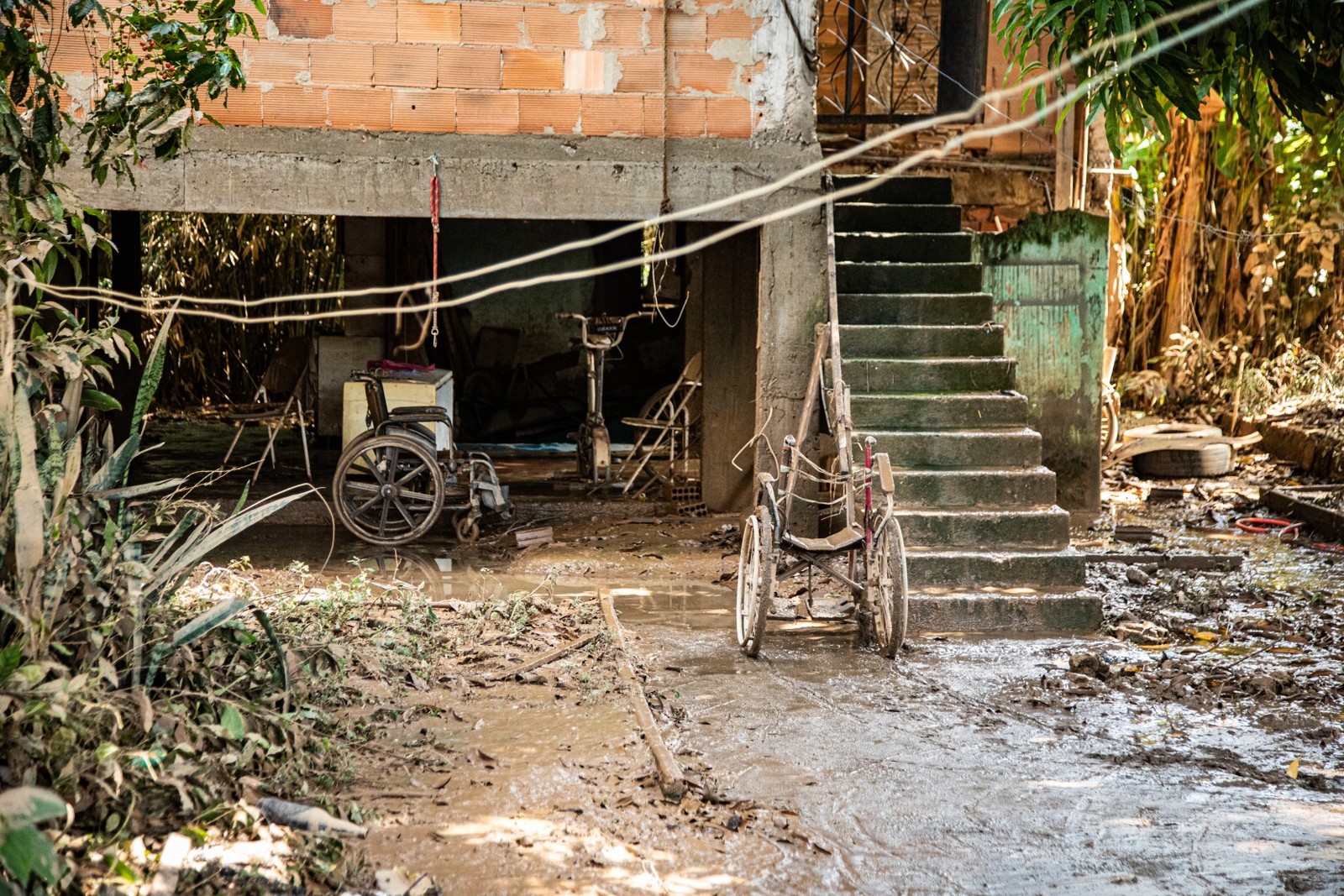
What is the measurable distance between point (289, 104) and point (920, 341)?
4417mm

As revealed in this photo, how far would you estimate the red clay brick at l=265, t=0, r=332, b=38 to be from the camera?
8555 millimetres

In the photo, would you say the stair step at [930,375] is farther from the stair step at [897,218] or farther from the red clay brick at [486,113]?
the red clay brick at [486,113]

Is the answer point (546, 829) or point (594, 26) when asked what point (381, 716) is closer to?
point (546, 829)

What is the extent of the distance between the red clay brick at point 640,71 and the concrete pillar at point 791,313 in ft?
4.50

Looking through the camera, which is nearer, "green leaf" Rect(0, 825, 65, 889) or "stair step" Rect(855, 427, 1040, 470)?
"green leaf" Rect(0, 825, 65, 889)

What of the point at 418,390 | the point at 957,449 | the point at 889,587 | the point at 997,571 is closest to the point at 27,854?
the point at 889,587

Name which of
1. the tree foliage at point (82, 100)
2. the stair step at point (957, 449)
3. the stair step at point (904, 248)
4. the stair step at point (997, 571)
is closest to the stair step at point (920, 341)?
the stair step at point (957, 449)

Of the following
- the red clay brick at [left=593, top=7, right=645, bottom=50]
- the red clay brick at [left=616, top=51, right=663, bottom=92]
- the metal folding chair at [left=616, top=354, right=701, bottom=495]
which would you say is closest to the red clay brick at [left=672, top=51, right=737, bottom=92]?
the red clay brick at [left=616, top=51, right=663, bottom=92]

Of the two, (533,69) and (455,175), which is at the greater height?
(533,69)

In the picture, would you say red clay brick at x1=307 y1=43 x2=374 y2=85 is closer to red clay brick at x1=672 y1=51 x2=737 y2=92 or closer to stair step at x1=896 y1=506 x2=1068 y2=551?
red clay brick at x1=672 y1=51 x2=737 y2=92

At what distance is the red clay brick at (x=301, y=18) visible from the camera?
28.1 ft

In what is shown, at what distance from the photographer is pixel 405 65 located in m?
8.73

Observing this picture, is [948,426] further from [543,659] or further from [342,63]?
[342,63]

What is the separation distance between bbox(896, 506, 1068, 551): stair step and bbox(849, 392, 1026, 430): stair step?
0.80m
